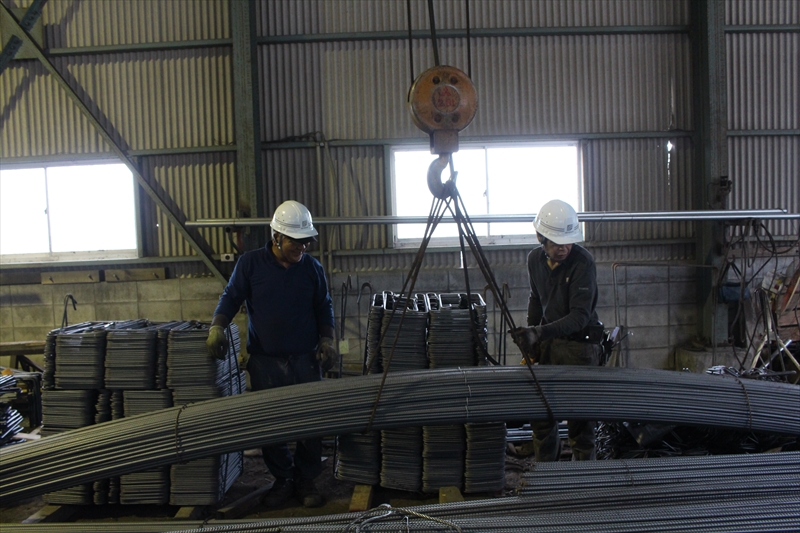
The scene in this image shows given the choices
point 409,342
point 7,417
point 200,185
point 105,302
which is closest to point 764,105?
point 409,342

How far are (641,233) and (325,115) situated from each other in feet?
13.5

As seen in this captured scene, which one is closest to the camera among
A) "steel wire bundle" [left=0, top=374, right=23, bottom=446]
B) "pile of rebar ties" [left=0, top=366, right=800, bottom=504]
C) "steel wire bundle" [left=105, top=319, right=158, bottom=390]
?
"pile of rebar ties" [left=0, top=366, right=800, bottom=504]

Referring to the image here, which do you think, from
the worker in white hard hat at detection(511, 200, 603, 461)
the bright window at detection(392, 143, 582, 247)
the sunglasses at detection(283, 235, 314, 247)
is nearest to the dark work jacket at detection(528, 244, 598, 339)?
the worker in white hard hat at detection(511, 200, 603, 461)

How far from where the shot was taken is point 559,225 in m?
3.24

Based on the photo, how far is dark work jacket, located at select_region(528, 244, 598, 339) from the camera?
316cm

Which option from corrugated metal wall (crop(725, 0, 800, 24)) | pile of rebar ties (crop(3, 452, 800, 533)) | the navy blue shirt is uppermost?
corrugated metal wall (crop(725, 0, 800, 24))

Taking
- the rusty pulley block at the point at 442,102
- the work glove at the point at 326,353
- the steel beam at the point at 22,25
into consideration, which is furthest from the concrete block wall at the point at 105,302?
the rusty pulley block at the point at 442,102

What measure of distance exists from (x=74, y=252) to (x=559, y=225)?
5.85 m

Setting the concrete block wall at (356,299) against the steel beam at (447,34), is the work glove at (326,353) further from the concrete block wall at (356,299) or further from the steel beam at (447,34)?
the steel beam at (447,34)

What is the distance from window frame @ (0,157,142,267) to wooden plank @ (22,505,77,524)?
3.53 meters

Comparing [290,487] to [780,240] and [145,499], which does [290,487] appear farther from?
[780,240]

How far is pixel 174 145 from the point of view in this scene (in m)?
6.11

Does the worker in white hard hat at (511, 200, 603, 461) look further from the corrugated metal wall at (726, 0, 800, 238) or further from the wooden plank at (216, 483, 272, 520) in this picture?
the corrugated metal wall at (726, 0, 800, 238)

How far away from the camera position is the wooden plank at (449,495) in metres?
3.02
